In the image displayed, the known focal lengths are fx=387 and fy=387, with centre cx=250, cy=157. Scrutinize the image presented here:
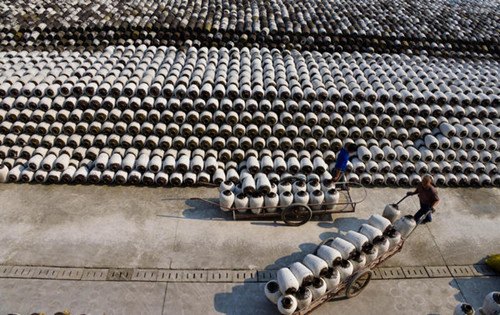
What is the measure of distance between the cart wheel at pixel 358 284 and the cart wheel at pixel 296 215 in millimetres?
2021

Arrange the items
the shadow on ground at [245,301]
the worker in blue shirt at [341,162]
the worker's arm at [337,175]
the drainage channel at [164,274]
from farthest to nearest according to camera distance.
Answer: the worker's arm at [337,175] → the worker in blue shirt at [341,162] → the drainage channel at [164,274] → the shadow on ground at [245,301]

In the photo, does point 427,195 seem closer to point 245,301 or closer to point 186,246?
point 245,301

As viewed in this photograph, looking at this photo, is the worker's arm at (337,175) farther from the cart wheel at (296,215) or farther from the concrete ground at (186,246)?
the cart wheel at (296,215)

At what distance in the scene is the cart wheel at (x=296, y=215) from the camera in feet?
31.6

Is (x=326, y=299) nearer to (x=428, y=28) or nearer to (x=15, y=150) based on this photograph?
(x=15, y=150)

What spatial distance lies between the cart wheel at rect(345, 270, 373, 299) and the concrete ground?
16 centimetres

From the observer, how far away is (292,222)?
9891 mm

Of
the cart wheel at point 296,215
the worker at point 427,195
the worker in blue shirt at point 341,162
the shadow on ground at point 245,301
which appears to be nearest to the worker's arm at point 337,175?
the worker in blue shirt at point 341,162

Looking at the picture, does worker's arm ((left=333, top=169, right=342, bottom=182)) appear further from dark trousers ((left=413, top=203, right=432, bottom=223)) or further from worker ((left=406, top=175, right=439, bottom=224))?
dark trousers ((left=413, top=203, right=432, bottom=223))

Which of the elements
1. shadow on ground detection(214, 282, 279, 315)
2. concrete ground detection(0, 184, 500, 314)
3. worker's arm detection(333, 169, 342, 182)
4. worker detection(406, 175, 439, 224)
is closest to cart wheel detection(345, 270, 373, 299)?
concrete ground detection(0, 184, 500, 314)

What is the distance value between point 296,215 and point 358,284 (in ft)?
7.44

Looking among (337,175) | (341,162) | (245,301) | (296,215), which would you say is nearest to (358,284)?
(296,215)

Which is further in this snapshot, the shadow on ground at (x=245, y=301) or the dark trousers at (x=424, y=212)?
the dark trousers at (x=424, y=212)

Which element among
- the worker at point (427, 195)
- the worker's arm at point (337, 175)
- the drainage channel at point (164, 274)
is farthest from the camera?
the worker's arm at point (337, 175)
